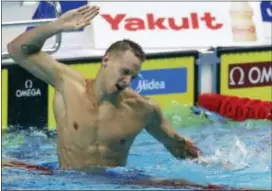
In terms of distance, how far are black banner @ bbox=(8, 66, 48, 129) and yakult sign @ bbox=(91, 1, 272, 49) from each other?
87 centimetres

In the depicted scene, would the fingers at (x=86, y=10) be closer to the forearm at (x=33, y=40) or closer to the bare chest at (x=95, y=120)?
the forearm at (x=33, y=40)

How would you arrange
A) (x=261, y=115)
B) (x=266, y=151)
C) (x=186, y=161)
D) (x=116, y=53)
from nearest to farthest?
(x=116, y=53) → (x=186, y=161) → (x=266, y=151) → (x=261, y=115)

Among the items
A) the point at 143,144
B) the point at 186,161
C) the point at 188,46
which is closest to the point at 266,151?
the point at 143,144

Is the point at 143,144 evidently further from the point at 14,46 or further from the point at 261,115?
the point at 14,46

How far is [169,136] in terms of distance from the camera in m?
4.78

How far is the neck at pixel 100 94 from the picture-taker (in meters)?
4.64

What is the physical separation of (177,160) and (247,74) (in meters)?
2.68

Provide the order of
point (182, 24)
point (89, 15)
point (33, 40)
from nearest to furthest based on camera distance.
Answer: point (89, 15) → point (33, 40) → point (182, 24)

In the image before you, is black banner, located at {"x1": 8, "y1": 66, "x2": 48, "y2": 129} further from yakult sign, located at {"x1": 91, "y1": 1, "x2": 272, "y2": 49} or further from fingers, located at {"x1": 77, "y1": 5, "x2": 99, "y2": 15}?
fingers, located at {"x1": 77, "y1": 5, "x2": 99, "y2": 15}

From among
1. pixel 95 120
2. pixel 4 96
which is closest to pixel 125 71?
pixel 95 120

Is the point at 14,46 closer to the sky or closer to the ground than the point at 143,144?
closer to the sky

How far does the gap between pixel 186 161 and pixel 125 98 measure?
0.50 metres

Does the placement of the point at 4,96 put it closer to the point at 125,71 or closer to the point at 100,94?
the point at 100,94

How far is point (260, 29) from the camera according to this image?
811 cm
